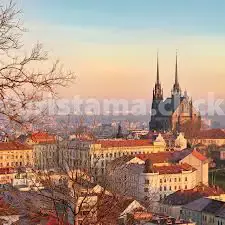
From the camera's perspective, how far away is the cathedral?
104375mm

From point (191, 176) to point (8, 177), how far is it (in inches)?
660

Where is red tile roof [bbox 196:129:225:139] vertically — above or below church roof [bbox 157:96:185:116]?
below

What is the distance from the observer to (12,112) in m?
7.92

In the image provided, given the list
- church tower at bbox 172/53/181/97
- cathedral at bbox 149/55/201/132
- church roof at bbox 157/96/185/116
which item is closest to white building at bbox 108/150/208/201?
cathedral at bbox 149/55/201/132

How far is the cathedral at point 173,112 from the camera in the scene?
10438 centimetres

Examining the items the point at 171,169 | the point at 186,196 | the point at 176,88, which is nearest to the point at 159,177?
the point at 171,169

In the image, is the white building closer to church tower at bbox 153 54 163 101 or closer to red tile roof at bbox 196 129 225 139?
red tile roof at bbox 196 129 225 139

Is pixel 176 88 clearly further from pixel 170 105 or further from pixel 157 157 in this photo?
pixel 157 157

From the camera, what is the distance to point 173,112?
344 ft

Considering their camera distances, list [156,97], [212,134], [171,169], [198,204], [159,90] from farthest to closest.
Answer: [159,90] < [156,97] < [212,134] < [171,169] < [198,204]

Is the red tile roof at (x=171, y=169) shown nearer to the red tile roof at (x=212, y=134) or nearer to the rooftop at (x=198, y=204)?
the rooftop at (x=198, y=204)

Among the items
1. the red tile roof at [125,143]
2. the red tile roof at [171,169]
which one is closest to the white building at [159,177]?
the red tile roof at [171,169]

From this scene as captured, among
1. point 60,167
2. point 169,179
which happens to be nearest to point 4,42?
point 60,167

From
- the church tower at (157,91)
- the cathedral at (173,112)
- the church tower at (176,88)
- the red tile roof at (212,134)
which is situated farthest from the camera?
the church tower at (157,91)
